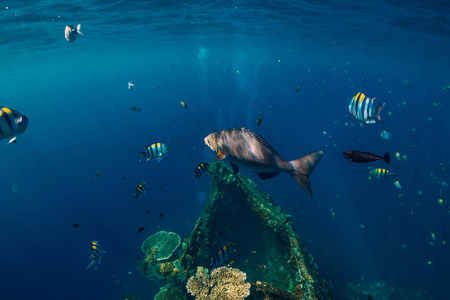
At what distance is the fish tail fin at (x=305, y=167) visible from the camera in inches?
114

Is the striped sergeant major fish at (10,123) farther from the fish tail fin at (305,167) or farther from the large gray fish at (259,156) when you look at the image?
the fish tail fin at (305,167)

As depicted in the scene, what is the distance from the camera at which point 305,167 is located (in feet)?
9.70

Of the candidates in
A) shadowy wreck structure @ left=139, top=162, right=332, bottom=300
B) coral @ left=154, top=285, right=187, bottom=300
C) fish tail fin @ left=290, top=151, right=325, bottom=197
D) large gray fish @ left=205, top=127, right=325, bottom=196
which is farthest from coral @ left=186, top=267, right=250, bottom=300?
fish tail fin @ left=290, top=151, right=325, bottom=197

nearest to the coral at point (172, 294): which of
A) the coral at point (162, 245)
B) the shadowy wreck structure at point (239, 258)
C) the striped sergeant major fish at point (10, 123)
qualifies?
the shadowy wreck structure at point (239, 258)

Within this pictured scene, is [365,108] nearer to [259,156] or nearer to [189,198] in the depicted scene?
[259,156]

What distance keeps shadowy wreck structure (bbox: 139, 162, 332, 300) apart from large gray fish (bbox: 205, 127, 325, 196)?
224 centimetres

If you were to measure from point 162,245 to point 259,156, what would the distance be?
7.54 m

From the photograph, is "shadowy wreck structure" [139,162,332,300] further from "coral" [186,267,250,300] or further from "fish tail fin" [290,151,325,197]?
"fish tail fin" [290,151,325,197]

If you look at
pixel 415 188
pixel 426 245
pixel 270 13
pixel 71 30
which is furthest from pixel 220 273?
pixel 415 188

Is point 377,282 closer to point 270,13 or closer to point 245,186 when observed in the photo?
point 245,186

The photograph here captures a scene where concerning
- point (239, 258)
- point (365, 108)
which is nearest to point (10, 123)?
point (365, 108)

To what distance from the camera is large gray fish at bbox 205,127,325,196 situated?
2941 mm

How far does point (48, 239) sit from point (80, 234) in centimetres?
387

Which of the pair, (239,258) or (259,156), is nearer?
(259,156)
